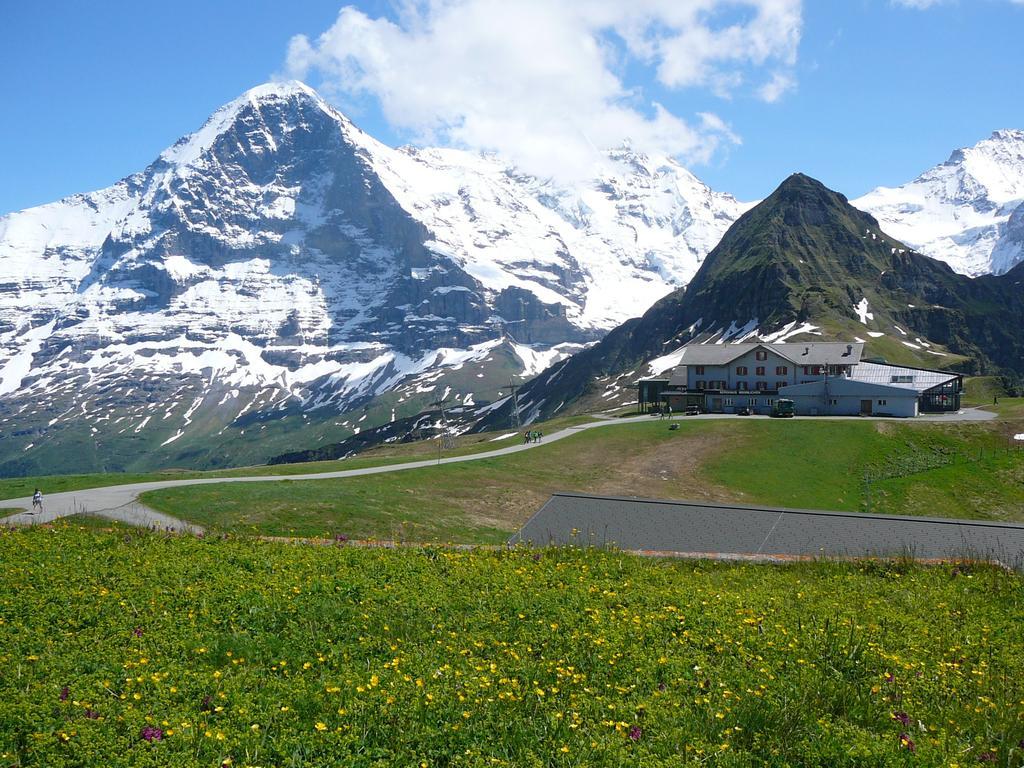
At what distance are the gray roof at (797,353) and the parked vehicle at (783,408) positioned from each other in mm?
16230

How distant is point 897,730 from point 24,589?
1704 centimetres

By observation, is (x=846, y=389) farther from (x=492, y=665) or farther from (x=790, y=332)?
(x=492, y=665)

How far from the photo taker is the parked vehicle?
98500 mm

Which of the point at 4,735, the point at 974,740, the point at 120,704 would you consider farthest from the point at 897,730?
the point at 4,735

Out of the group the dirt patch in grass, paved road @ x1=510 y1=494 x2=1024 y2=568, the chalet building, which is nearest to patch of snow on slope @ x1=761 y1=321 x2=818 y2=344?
the chalet building

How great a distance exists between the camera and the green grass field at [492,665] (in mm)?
9170

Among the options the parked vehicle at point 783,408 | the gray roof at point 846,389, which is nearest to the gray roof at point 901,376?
the gray roof at point 846,389

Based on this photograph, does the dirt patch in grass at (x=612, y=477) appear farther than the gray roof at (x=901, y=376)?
No

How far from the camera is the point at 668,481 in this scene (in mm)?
62438

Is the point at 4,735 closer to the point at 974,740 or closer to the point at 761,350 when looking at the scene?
the point at 974,740

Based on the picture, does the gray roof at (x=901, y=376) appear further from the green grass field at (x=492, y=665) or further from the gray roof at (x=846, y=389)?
the green grass field at (x=492, y=665)

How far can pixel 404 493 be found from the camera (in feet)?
145

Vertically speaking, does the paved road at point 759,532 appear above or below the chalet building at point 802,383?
below

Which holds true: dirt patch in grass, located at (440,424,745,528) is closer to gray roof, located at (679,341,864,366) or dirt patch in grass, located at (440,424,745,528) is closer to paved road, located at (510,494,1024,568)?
paved road, located at (510,494,1024,568)
